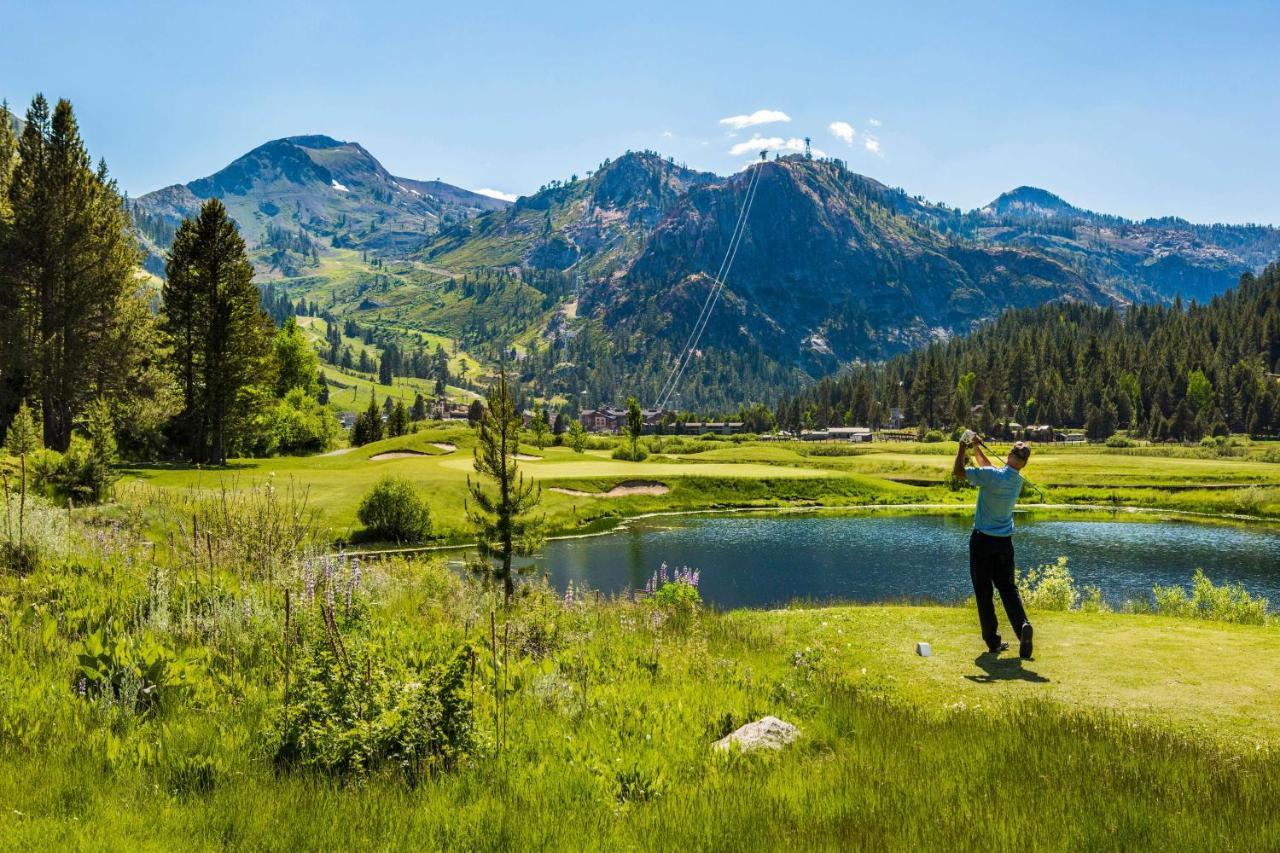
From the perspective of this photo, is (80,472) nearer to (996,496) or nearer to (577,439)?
(996,496)

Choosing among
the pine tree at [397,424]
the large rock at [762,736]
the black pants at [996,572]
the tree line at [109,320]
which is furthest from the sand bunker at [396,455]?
the large rock at [762,736]

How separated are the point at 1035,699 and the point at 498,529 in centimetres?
1858

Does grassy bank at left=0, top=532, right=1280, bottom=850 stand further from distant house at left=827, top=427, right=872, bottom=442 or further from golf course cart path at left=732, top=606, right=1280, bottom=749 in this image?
distant house at left=827, top=427, right=872, bottom=442

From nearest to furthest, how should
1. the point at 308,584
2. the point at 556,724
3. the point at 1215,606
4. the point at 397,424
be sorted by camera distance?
the point at 556,724
the point at 308,584
the point at 1215,606
the point at 397,424

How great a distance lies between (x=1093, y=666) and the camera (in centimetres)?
1094

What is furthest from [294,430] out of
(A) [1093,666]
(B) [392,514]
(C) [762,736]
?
(C) [762,736]

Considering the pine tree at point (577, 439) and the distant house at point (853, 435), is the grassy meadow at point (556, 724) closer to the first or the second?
the pine tree at point (577, 439)

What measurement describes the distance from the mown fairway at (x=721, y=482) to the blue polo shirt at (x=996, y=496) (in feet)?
125

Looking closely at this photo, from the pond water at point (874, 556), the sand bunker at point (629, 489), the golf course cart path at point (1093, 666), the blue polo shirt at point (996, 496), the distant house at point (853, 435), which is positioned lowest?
the pond water at point (874, 556)

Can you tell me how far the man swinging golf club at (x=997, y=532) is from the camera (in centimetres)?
1102

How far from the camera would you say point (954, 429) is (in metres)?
170

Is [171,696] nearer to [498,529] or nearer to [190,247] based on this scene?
[498,529]

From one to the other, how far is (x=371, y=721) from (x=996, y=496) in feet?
30.5

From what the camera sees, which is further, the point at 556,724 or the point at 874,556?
the point at 874,556
